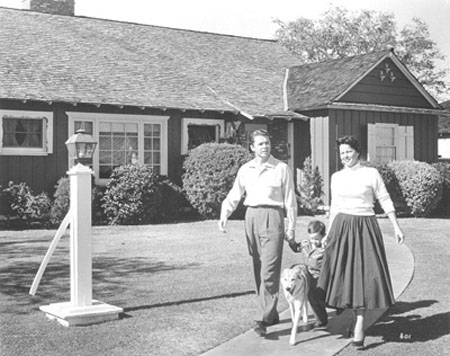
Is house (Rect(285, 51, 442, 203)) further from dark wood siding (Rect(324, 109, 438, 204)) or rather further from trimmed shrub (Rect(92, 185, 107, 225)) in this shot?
trimmed shrub (Rect(92, 185, 107, 225))

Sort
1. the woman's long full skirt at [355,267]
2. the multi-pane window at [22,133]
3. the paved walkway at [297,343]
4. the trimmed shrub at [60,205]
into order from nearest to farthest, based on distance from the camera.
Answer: the paved walkway at [297,343], the woman's long full skirt at [355,267], the trimmed shrub at [60,205], the multi-pane window at [22,133]

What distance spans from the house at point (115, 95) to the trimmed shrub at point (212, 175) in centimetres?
129

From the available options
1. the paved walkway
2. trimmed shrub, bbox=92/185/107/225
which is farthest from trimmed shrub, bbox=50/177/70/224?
the paved walkway

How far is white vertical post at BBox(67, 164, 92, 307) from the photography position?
22.9ft

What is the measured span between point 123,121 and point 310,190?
525cm

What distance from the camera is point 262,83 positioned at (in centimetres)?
2141

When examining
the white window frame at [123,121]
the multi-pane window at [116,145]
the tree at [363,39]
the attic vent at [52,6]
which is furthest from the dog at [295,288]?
the tree at [363,39]

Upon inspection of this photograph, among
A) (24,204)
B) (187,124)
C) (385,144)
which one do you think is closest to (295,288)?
(24,204)

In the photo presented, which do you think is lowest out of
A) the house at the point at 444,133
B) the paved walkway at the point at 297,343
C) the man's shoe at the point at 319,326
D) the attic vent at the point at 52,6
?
the paved walkway at the point at 297,343

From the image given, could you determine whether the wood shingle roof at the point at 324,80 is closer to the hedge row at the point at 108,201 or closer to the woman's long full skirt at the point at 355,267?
the hedge row at the point at 108,201

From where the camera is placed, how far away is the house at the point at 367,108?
62.3 ft

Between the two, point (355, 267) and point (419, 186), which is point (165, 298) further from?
point (419, 186)

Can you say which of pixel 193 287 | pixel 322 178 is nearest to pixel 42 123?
pixel 322 178

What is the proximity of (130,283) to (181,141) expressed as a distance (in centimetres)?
980
